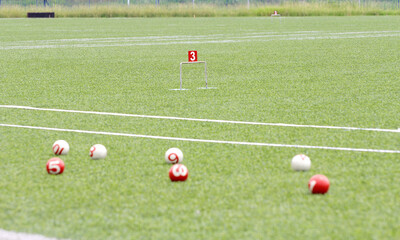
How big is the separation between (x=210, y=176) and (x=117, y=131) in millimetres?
1877

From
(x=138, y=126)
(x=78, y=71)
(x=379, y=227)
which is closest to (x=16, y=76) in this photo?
(x=78, y=71)

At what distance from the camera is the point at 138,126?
21.0 feet

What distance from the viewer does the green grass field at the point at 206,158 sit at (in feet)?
11.6

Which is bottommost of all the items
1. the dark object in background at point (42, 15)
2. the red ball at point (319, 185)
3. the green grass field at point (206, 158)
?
the green grass field at point (206, 158)

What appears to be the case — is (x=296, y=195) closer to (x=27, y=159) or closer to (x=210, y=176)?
(x=210, y=176)

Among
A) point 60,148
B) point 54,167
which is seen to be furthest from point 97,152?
point 54,167

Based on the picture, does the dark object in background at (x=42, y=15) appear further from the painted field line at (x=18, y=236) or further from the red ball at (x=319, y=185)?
the painted field line at (x=18, y=236)

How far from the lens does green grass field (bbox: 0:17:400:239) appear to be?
354 centimetres

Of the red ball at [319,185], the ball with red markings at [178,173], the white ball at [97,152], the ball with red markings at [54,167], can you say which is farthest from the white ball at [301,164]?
the ball with red markings at [54,167]

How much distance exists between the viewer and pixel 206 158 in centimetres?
502

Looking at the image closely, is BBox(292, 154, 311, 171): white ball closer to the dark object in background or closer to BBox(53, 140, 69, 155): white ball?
BBox(53, 140, 69, 155): white ball

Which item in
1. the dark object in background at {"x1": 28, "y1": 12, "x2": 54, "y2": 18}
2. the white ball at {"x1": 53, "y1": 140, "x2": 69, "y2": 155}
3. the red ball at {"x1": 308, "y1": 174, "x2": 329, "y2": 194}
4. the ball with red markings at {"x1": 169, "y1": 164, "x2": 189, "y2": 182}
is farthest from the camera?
the dark object in background at {"x1": 28, "y1": 12, "x2": 54, "y2": 18}

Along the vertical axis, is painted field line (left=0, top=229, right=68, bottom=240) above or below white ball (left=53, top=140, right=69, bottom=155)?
below

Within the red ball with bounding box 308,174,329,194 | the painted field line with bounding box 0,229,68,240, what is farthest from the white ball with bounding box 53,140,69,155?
the red ball with bounding box 308,174,329,194
